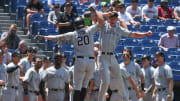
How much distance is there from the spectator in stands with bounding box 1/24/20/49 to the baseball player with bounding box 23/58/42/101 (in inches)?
124

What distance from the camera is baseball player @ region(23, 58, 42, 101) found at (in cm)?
1297

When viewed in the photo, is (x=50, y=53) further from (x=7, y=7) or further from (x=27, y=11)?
(x=7, y=7)

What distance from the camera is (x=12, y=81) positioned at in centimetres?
1259

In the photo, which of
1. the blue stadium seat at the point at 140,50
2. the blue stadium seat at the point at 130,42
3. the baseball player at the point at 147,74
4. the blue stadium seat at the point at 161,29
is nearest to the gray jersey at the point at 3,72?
the baseball player at the point at 147,74

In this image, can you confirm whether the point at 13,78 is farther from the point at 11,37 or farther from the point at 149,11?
the point at 149,11

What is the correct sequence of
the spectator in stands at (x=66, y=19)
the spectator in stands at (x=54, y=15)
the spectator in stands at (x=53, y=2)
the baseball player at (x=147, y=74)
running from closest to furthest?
the baseball player at (x=147, y=74), the spectator in stands at (x=66, y=19), the spectator in stands at (x=54, y=15), the spectator in stands at (x=53, y=2)

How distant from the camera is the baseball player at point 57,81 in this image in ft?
41.5

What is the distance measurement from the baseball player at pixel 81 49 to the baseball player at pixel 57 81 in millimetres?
1800

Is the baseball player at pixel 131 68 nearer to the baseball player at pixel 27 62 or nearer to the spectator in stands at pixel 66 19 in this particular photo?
the baseball player at pixel 27 62

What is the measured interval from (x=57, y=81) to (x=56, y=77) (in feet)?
0.36

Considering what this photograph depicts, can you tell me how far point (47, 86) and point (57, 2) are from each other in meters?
6.15

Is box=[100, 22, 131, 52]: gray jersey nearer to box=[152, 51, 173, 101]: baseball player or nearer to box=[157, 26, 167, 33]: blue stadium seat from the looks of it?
box=[152, 51, 173, 101]: baseball player

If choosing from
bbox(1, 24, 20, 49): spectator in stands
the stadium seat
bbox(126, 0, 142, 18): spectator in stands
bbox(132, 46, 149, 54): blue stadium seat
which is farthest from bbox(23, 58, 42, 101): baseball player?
the stadium seat

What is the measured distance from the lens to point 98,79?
14336 mm
